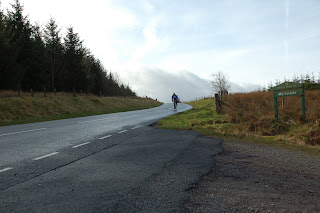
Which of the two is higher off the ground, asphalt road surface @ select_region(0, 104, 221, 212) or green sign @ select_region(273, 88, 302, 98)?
green sign @ select_region(273, 88, 302, 98)

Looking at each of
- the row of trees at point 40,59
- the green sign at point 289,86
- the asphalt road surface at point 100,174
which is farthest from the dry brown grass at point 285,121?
the row of trees at point 40,59

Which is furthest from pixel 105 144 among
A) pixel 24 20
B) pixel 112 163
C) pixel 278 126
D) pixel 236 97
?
pixel 24 20

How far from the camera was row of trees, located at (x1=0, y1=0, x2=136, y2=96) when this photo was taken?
3131cm

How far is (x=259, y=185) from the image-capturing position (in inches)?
162

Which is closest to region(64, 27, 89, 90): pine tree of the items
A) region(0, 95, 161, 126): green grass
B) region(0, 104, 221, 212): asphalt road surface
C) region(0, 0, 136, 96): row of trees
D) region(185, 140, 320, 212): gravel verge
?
region(0, 0, 136, 96): row of trees

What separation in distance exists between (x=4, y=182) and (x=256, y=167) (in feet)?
15.5

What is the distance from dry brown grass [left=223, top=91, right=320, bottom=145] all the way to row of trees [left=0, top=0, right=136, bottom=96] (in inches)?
977

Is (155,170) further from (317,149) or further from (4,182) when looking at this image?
(317,149)

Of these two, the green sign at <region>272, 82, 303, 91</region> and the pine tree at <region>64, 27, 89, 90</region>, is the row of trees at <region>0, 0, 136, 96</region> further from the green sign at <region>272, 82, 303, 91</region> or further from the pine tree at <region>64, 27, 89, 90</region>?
the green sign at <region>272, 82, 303, 91</region>

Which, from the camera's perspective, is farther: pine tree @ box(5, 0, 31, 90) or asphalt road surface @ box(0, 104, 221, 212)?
pine tree @ box(5, 0, 31, 90)

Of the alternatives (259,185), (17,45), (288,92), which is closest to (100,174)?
(259,185)

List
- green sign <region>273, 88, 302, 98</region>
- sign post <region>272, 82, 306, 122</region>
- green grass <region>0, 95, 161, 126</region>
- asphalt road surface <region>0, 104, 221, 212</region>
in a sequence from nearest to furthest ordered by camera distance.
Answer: asphalt road surface <region>0, 104, 221, 212</region>
sign post <region>272, 82, 306, 122</region>
green sign <region>273, 88, 302, 98</region>
green grass <region>0, 95, 161, 126</region>

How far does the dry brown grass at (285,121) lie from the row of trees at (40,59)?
24.8 metres

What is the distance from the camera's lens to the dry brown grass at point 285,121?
31.9ft
